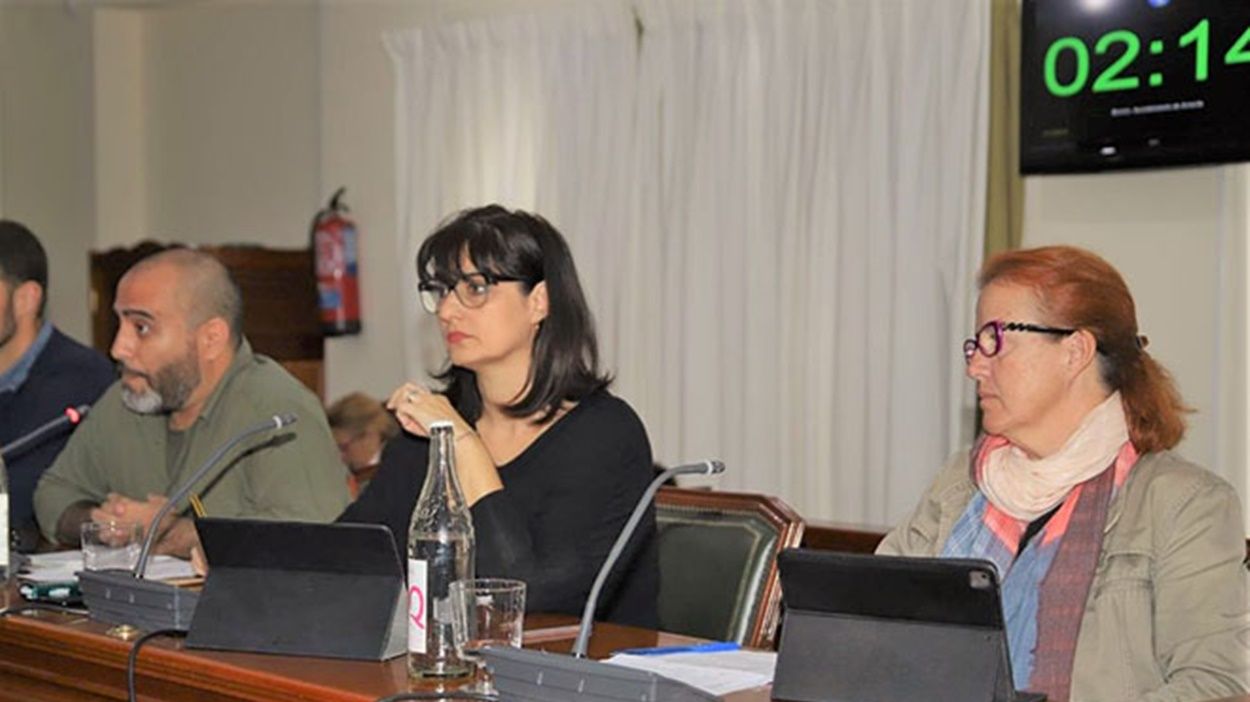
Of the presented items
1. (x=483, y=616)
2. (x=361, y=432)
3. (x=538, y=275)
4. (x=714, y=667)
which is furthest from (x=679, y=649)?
(x=361, y=432)

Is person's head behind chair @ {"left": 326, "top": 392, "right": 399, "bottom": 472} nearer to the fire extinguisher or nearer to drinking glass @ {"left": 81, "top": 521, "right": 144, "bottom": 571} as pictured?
the fire extinguisher

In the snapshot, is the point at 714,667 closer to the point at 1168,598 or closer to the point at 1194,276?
the point at 1168,598

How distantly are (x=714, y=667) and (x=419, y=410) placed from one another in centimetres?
89

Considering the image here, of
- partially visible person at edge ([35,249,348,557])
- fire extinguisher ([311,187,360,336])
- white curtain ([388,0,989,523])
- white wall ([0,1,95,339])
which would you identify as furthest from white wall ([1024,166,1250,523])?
white wall ([0,1,95,339])

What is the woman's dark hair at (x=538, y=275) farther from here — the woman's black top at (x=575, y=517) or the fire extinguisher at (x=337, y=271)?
the fire extinguisher at (x=337, y=271)

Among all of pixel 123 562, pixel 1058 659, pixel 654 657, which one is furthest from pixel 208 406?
pixel 1058 659

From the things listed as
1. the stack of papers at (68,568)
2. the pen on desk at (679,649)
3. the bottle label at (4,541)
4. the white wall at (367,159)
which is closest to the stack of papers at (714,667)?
the pen on desk at (679,649)

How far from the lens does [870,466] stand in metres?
5.54

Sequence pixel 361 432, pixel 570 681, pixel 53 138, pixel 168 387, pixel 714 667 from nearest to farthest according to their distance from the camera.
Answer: pixel 570 681 → pixel 714 667 → pixel 168 387 → pixel 361 432 → pixel 53 138

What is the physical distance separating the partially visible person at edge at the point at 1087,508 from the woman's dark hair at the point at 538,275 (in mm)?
675

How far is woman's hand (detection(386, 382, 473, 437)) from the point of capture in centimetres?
310

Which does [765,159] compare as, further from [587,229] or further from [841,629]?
[841,629]

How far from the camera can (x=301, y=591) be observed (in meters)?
2.60

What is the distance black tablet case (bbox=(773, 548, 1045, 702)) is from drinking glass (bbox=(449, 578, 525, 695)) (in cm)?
38
